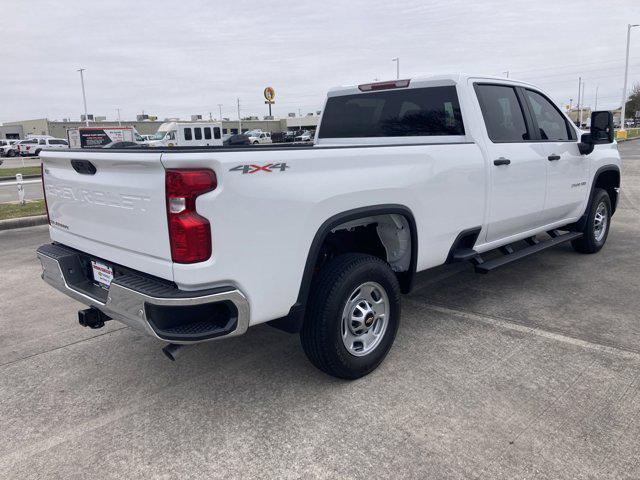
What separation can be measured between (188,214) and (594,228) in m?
5.72

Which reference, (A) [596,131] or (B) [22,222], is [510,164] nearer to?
(A) [596,131]

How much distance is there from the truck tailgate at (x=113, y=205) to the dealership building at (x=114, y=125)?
6603cm

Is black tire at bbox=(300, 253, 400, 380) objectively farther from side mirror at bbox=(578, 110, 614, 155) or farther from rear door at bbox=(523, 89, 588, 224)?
side mirror at bbox=(578, 110, 614, 155)

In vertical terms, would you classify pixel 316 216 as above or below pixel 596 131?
below

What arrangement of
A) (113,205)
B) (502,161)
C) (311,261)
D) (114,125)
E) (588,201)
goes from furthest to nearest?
(114,125) → (588,201) → (502,161) → (311,261) → (113,205)

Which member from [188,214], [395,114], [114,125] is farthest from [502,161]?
[114,125]

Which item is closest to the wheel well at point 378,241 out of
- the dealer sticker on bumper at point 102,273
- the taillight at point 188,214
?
the taillight at point 188,214

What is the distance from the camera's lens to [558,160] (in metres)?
5.30

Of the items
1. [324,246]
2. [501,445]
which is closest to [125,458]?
[324,246]

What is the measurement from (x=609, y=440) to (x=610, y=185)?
16.1ft

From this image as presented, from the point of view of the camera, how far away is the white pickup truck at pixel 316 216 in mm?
2639

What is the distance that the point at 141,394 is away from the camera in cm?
347

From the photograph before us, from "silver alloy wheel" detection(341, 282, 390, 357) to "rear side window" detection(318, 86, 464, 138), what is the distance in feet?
5.62

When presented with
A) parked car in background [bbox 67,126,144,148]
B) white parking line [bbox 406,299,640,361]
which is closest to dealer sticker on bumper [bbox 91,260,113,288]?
white parking line [bbox 406,299,640,361]
